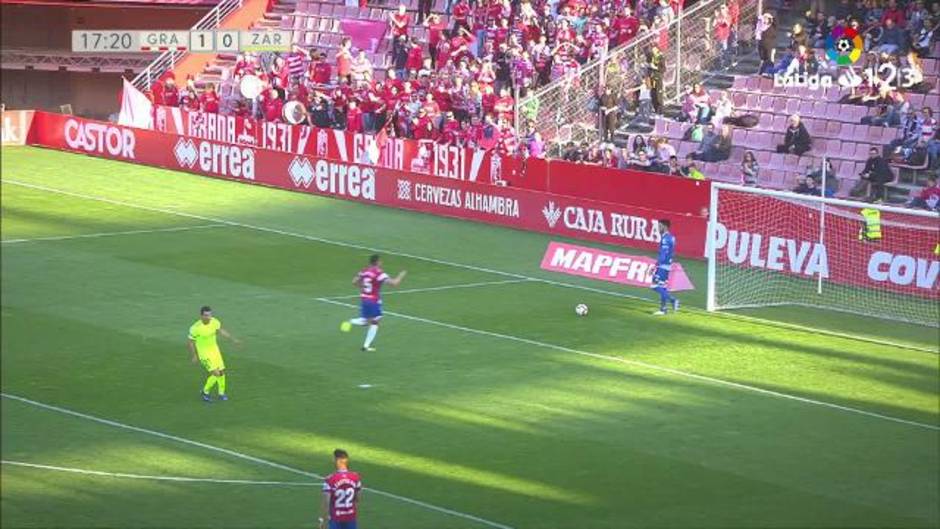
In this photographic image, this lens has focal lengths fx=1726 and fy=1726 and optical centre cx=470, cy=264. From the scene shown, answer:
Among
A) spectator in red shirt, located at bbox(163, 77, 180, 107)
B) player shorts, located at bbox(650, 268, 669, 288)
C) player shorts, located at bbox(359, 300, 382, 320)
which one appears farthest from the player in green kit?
spectator in red shirt, located at bbox(163, 77, 180, 107)

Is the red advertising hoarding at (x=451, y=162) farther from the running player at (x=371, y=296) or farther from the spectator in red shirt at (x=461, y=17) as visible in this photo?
the running player at (x=371, y=296)

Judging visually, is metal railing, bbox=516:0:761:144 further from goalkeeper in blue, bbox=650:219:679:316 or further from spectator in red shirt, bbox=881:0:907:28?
goalkeeper in blue, bbox=650:219:679:316

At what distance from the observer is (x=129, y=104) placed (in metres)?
51.1

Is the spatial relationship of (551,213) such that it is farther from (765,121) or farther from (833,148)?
(833,148)

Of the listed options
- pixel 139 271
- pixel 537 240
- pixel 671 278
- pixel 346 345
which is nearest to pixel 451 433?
pixel 346 345

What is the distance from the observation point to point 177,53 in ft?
187

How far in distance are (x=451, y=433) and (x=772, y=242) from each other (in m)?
13.1

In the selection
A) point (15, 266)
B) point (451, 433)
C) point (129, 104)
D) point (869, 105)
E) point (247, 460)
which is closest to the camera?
point (15, 266)

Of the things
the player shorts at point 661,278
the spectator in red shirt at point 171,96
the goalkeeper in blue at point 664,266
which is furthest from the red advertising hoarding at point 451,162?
the player shorts at point 661,278

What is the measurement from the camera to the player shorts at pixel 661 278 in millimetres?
30016

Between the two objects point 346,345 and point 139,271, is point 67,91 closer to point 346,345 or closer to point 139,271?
point 139,271

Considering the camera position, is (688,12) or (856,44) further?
(688,12)

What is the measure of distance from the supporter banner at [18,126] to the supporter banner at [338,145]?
3.82 m

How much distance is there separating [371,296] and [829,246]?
10.5 metres
